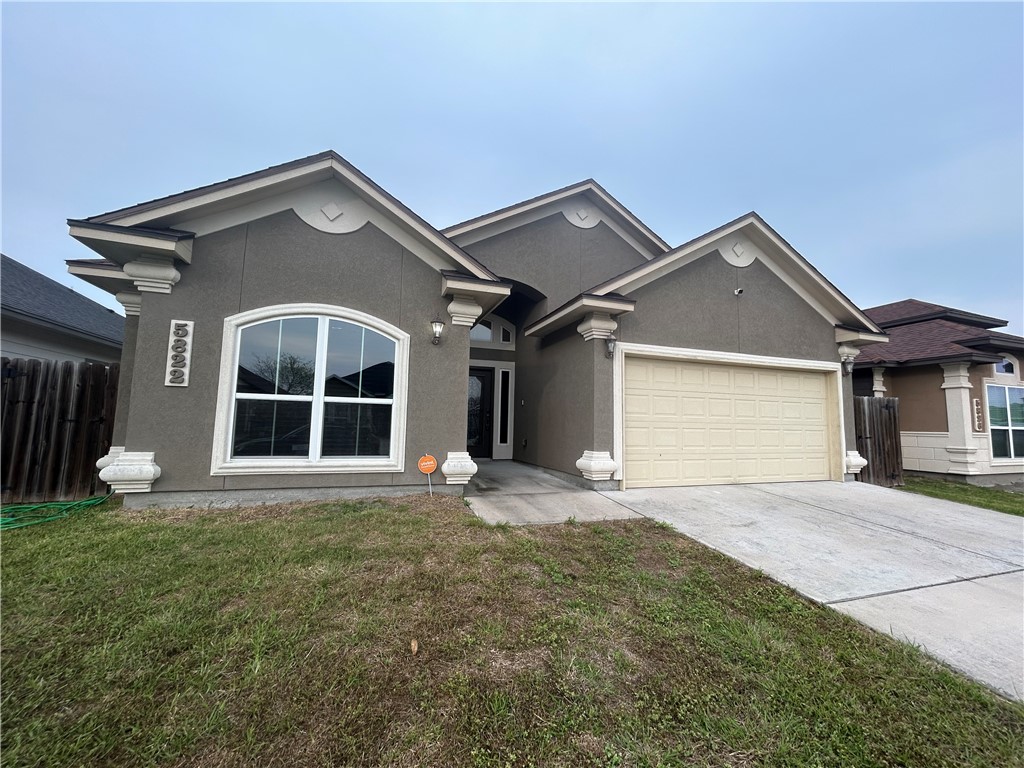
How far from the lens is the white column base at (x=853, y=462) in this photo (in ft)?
26.8

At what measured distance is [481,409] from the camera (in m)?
10.8

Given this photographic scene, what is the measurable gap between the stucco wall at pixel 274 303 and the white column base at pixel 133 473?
88 millimetres

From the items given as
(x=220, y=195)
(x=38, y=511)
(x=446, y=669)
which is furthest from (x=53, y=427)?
(x=446, y=669)

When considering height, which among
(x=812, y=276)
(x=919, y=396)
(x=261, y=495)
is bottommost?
(x=261, y=495)

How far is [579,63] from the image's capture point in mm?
11852

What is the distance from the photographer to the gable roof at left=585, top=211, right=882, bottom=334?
7.11 metres

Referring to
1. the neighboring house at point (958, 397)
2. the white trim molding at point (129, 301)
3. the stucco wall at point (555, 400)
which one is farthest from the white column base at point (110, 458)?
the neighboring house at point (958, 397)

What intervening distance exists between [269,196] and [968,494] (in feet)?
48.1

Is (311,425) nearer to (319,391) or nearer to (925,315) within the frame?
(319,391)

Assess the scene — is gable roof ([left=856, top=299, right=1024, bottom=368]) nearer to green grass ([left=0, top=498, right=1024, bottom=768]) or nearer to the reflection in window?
green grass ([left=0, top=498, right=1024, bottom=768])

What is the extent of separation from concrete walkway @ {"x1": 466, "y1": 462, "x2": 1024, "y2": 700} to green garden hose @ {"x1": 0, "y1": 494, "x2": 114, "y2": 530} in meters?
5.03

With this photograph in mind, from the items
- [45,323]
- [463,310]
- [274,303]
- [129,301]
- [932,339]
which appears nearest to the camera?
[274,303]

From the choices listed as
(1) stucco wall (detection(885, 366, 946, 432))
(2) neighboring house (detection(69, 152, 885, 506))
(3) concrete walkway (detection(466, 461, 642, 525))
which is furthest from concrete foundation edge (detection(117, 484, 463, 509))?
(1) stucco wall (detection(885, 366, 946, 432))

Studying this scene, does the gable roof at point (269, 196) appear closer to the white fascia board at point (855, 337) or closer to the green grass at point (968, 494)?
the white fascia board at point (855, 337)
